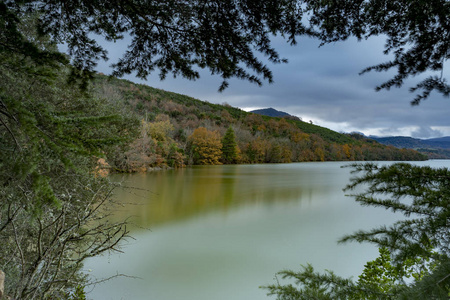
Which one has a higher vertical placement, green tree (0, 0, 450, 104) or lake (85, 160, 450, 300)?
green tree (0, 0, 450, 104)

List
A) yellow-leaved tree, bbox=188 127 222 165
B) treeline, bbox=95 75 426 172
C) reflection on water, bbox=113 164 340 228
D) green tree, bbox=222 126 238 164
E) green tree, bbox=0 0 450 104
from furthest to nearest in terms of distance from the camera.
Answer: green tree, bbox=222 126 238 164
yellow-leaved tree, bbox=188 127 222 165
treeline, bbox=95 75 426 172
reflection on water, bbox=113 164 340 228
green tree, bbox=0 0 450 104

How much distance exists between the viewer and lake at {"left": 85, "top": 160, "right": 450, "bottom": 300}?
3842 millimetres

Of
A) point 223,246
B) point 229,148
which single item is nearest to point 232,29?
point 223,246

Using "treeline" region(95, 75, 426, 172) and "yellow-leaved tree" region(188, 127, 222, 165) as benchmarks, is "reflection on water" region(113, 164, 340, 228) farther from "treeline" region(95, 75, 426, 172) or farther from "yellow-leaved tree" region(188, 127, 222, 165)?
"yellow-leaved tree" region(188, 127, 222, 165)

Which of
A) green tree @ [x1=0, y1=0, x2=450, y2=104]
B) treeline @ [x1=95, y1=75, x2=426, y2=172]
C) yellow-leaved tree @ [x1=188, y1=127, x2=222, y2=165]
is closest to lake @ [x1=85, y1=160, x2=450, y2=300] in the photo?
green tree @ [x1=0, y1=0, x2=450, y2=104]

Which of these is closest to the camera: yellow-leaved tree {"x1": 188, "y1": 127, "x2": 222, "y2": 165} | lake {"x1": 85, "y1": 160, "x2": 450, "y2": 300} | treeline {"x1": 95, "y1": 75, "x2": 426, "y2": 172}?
lake {"x1": 85, "y1": 160, "x2": 450, "y2": 300}

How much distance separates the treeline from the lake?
18.0 ft

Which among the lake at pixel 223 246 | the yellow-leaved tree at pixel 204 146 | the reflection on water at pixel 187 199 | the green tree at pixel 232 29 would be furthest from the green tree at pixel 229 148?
the green tree at pixel 232 29

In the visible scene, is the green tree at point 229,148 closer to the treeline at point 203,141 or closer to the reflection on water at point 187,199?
the treeline at point 203,141

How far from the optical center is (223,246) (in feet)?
18.0

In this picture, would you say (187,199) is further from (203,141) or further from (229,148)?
(229,148)

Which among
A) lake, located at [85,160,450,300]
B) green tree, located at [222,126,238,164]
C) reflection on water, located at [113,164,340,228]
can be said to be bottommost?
lake, located at [85,160,450,300]

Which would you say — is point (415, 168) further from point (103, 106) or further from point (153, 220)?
point (103, 106)

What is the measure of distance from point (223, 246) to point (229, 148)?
25.7 metres
